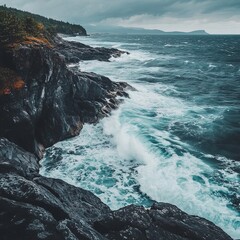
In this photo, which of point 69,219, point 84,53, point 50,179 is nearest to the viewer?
point 69,219

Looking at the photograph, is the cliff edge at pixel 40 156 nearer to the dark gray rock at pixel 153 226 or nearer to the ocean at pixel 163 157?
the dark gray rock at pixel 153 226

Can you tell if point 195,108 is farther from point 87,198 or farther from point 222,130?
point 87,198

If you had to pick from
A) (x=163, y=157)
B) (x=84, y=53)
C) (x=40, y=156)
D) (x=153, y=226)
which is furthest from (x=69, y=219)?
(x=84, y=53)

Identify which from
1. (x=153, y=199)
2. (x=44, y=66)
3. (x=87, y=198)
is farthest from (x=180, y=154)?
(x=44, y=66)

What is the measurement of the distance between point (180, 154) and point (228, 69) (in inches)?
2062

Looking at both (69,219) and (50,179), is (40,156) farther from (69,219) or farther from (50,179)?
(69,219)

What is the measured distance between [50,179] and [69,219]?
4.32 metres

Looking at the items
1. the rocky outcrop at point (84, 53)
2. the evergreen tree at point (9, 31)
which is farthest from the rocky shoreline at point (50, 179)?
the rocky outcrop at point (84, 53)

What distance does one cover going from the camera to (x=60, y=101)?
28.3 metres

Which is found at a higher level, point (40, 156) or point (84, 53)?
point (84, 53)

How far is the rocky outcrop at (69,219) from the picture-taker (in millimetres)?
10664

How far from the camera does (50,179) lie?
1578 cm

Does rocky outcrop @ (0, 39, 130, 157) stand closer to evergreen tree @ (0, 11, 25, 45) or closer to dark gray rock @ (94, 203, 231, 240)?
evergreen tree @ (0, 11, 25, 45)

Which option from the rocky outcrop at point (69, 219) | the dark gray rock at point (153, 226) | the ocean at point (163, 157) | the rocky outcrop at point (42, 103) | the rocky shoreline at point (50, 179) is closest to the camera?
the rocky outcrop at point (69, 219)
